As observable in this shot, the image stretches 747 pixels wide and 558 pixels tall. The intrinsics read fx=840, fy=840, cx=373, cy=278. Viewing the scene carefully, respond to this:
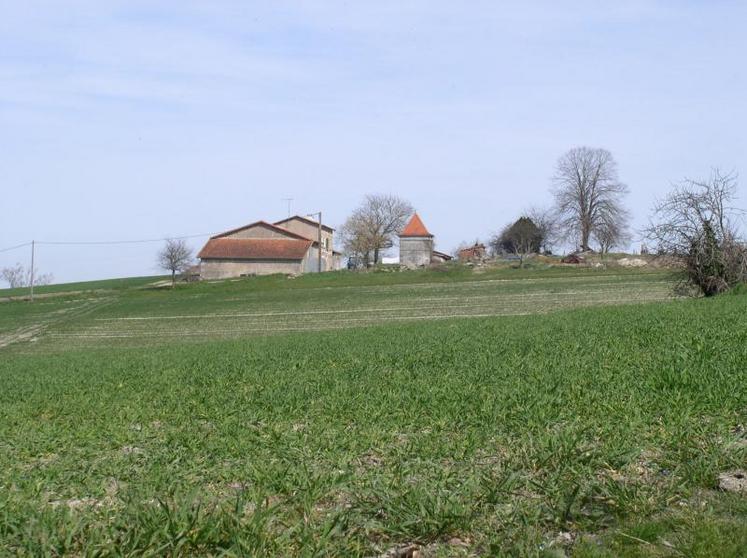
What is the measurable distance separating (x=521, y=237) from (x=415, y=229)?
15.2m

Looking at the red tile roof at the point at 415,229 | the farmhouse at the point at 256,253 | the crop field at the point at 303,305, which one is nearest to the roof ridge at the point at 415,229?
the red tile roof at the point at 415,229

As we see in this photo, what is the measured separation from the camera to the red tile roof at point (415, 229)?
373ft

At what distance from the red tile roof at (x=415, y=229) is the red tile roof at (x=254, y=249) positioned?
15876mm

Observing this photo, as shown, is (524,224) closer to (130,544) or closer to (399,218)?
(399,218)

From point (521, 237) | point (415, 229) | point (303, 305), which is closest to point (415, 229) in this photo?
point (415, 229)

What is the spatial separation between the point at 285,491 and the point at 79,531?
132cm

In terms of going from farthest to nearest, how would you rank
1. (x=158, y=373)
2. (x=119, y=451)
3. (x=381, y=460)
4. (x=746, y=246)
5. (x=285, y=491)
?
(x=746, y=246), (x=158, y=373), (x=119, y=451), (x=381, y=460), (x=285, y=491)

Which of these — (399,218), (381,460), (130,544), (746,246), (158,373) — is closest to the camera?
(130,544)

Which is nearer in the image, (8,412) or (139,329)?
(8,412)

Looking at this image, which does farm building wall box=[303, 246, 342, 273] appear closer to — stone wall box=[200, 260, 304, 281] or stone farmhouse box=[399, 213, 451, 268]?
stone wall box=[200, 260, 304, 281]

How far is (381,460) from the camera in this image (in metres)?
6.34

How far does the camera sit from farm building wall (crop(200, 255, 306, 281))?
10031 centimetres

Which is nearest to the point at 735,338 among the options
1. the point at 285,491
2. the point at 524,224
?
the point at 285,491

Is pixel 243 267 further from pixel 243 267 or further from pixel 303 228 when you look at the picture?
pixel 303 228
